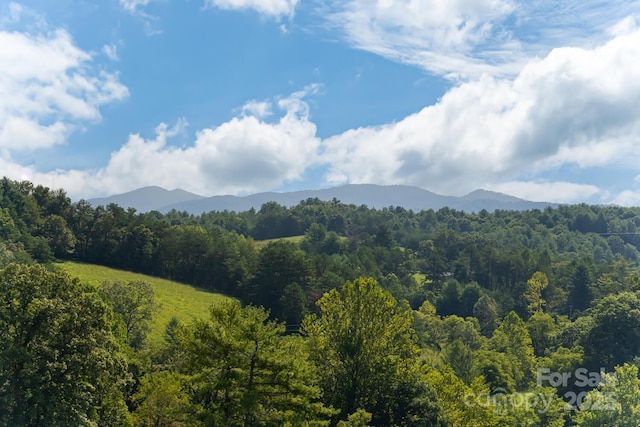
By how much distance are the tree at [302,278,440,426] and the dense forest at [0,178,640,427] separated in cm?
10

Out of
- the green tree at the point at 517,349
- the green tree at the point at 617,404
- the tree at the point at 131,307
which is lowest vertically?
the green tree at the point at 517,349

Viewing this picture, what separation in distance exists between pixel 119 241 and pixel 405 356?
72.7m

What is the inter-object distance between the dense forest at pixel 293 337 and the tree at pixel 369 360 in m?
0.10

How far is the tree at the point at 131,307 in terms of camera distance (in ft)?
153

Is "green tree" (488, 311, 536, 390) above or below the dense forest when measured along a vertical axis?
below

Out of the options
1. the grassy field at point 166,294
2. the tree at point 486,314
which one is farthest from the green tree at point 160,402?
the tree at point 486,314

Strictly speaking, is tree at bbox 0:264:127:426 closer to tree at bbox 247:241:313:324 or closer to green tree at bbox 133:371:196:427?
green tree at bbox 133:371:196:427

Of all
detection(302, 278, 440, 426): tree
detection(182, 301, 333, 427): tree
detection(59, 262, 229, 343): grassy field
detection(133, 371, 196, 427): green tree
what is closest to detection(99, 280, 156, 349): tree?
detection(59, 262, 229, 343): grassy field

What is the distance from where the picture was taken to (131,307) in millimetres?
47500

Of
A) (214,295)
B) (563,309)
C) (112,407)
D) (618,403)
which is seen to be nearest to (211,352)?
(112,407)

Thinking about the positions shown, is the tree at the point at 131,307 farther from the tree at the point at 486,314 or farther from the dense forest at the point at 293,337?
the tree at the point at 486,314

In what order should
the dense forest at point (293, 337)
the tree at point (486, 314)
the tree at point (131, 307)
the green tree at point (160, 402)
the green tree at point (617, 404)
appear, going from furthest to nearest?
the tree at point (486, 314)
the tree at point (131, 307)
the green tree at point (617, 404)
the green tree at point (160, 402)
the dense forest at point (293, 337)

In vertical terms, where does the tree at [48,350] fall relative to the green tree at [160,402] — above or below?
above

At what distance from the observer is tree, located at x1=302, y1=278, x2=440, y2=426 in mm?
32125
